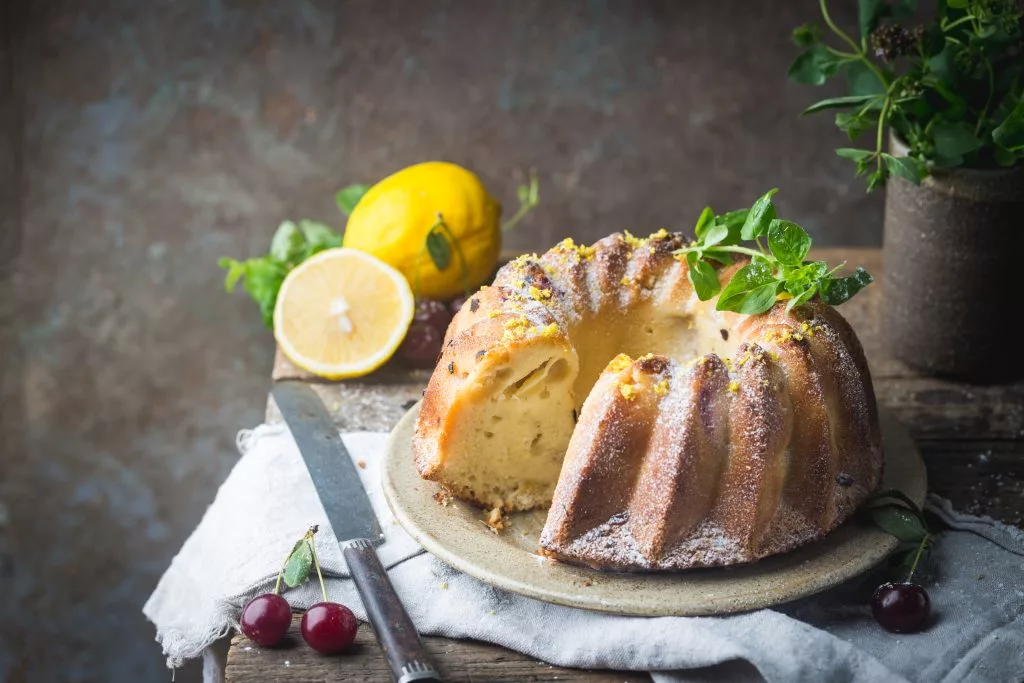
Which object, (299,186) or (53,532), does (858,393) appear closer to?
(299,186)

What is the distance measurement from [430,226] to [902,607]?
1215mm

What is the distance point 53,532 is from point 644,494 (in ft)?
6.99

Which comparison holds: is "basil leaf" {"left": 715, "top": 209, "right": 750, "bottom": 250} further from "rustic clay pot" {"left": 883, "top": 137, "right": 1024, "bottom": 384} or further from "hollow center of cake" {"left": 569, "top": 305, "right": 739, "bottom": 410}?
"rustic clay pot" {"left": 883, "top": 137, "right": 1024, "bottom": 384}

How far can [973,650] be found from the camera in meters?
1.53

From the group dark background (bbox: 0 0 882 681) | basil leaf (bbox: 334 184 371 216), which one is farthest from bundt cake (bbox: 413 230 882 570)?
dark background (bbox: 0 0 882 681)

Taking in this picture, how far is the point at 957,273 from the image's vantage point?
7.00ft

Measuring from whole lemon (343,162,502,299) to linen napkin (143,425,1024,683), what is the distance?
556 millimetres

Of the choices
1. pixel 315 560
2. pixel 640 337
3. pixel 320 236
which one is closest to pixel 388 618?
pixel 315 560

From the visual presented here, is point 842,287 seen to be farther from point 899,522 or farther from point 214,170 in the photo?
point 214,170

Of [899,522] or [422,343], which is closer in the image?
[899,522]

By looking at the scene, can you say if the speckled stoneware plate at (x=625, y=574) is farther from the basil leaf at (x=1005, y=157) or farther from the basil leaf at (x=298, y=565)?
the basil leaf at (x=1005, y=157)

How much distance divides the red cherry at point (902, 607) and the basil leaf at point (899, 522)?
83 mm

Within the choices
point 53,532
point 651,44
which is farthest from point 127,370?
point 651,44

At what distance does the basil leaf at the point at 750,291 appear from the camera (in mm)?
1717
